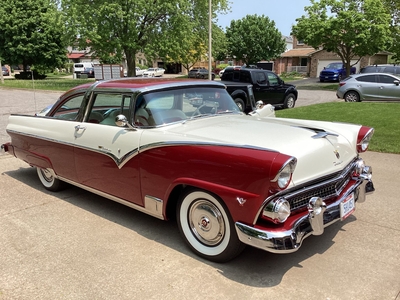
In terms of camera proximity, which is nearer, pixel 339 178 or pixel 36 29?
pixel 339 178

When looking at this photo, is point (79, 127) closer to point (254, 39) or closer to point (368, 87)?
point (368, 87)

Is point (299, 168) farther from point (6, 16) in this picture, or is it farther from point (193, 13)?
point (6, 16)

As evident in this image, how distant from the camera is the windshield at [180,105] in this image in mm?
3713

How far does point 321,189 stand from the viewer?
3164 millimetres

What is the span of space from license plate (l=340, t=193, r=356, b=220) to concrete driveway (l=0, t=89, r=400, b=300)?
1.33ft

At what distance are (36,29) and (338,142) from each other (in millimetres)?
39732

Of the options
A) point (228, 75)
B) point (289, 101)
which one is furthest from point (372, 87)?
point (228, 75)

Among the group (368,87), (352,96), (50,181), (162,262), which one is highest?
(368,87)

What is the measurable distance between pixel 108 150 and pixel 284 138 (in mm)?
1894

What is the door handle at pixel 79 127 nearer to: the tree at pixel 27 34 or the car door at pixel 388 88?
the car door at pixel 388 88

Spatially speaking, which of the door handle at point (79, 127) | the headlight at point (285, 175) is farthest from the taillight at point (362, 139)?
the door handle at point (79, 127)

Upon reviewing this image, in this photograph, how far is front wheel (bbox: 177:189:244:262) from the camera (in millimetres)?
3061

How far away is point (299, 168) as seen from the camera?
2912 mm

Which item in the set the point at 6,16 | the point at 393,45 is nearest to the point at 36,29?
the point at 6,16
